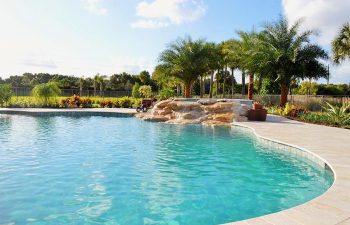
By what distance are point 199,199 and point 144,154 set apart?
14.4 feet

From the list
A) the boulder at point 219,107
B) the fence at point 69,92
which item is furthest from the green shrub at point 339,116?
the fence at point 69,92

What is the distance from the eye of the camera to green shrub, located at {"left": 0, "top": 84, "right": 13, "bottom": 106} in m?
31.2

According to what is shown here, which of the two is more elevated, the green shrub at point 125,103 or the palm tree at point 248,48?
the palm tree at point 248,48

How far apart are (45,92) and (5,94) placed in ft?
11.2

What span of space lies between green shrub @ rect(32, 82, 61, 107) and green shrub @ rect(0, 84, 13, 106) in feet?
6.92

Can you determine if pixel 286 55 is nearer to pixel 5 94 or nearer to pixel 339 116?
pixel 339 116

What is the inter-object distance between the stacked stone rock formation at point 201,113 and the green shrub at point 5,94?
16061mm

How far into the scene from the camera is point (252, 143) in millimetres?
12922

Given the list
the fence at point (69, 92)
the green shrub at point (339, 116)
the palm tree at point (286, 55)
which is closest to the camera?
the green shrub at point (339, 116)

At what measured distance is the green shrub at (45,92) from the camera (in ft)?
105

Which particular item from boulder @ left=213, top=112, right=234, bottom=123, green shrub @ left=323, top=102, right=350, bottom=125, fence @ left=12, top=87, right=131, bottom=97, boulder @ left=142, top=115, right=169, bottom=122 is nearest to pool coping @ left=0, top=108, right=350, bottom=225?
boulder @ left=213, top=112, right=234, bottom=123

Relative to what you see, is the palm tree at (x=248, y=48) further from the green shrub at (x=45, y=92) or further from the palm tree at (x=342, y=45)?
the green shrub at (x=45, y=92)

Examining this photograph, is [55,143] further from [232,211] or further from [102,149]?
[232,211]

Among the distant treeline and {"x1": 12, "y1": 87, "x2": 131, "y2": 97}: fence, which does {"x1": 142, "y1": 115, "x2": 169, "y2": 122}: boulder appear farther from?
the distant treeline
